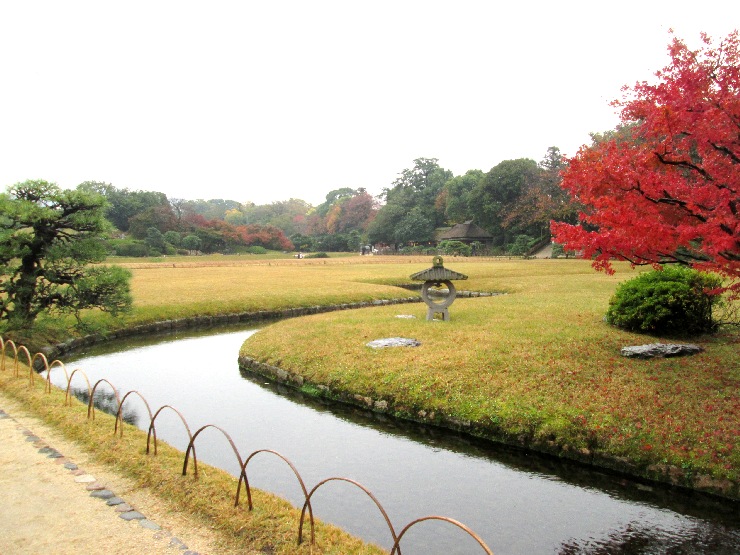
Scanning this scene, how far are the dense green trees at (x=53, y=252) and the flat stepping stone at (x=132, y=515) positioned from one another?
1244 centimetres

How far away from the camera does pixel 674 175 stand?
9.38 m

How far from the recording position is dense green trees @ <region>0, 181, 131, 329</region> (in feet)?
53.2

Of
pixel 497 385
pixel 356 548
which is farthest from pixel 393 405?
pixel 356 548

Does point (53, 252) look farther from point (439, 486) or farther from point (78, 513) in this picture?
point (439, 486)

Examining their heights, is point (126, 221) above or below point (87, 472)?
above

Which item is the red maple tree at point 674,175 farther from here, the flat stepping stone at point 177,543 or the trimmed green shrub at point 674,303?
the flat stepping stone at point 177,543

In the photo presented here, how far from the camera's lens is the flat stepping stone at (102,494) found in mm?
6645

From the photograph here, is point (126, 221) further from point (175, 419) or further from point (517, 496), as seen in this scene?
point (517, 496)

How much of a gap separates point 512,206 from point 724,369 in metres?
62.8

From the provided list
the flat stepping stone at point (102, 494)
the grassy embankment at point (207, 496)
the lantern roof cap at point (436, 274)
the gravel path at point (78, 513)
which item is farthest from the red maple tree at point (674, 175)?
the flat stepping stone at point (102, 494)

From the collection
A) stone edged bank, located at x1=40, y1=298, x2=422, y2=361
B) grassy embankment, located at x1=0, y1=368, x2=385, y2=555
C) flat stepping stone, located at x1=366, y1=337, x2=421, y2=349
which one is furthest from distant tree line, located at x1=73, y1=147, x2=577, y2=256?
grassy embankment, located at x1=0, y1=368, x2=385, y2=555

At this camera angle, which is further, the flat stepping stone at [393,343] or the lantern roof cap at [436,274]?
the lantern roof cap at [436,274]

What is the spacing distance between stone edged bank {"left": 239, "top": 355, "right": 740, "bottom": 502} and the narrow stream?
22cm

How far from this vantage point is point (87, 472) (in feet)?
24.4
